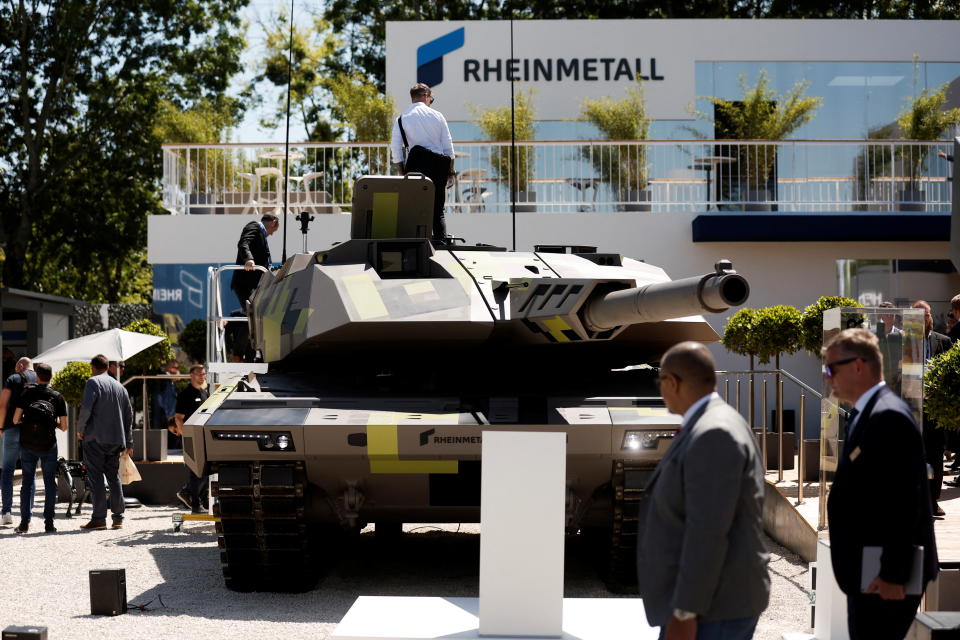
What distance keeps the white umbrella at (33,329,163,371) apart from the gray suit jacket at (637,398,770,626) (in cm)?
1271

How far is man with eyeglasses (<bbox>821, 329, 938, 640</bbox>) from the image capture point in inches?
179

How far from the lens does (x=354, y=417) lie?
8250mm

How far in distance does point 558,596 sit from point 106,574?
3034 mm

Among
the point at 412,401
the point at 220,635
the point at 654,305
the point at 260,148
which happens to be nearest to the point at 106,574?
the point at 220,635

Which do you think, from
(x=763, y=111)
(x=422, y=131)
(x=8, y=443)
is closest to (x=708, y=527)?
(x=422, y=131)

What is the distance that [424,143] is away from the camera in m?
10.8

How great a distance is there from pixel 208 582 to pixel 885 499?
593 centimetres

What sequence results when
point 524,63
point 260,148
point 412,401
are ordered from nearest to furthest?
point 412,401, point 260,148, point 524,63

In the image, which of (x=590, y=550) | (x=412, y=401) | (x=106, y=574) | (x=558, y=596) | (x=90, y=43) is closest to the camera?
(x=558, y=596)

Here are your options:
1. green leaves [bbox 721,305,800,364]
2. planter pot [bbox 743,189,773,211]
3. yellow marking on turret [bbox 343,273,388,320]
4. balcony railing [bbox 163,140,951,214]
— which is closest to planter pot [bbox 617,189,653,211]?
balcony railing [bbox 163,140,951,214]

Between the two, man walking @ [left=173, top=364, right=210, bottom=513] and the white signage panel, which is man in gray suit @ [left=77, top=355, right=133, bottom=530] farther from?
the white signage panel

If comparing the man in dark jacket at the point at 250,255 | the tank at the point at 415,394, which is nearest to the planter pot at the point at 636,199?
the man in dark jacket at the point at 250,255

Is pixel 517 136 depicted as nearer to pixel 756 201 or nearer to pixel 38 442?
pixel 756 201

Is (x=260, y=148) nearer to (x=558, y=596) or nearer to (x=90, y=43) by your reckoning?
(x=90, y=43)
